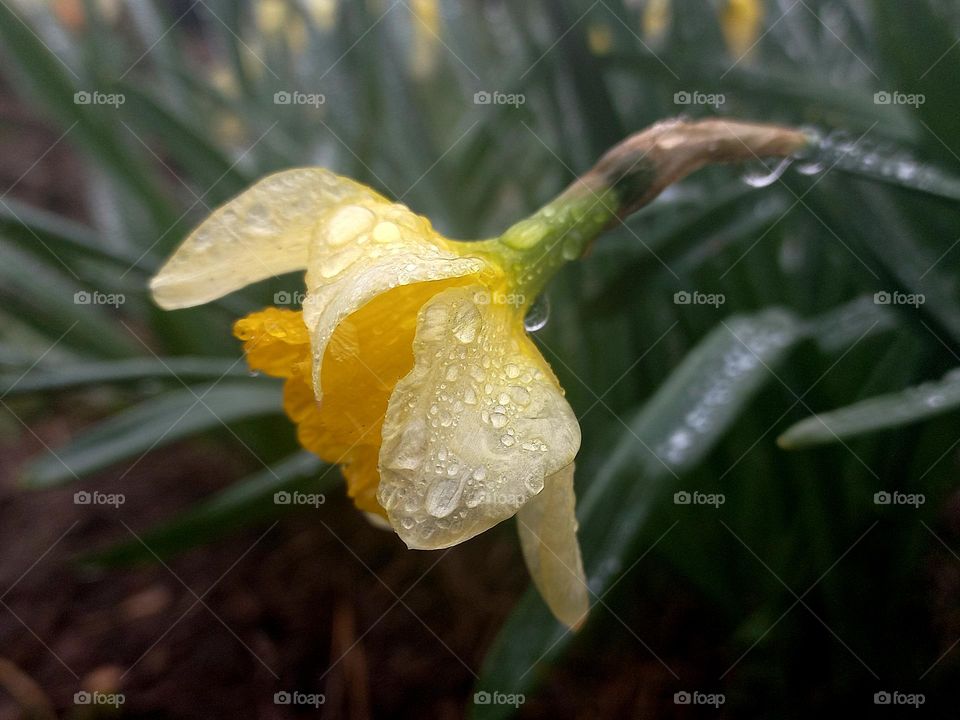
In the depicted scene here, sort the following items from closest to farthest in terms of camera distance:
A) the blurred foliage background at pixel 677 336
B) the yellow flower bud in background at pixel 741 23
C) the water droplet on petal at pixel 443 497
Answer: the water droplet on petal at pixel 443 497
the blurred foliage background at pixel 677 336
the yellow flower bud in background at pixel 741 23

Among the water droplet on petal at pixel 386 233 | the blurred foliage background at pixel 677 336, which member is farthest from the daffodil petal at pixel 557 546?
the water droplet on petal at pixel 386 233

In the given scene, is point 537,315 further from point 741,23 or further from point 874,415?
point 741,23

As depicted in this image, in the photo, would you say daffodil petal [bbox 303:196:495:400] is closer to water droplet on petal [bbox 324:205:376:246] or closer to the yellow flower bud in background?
water droplet on petal [bbox 324:205:376:246]

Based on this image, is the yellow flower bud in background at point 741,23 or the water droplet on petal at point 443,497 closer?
the water droplet on petal at point 443,497

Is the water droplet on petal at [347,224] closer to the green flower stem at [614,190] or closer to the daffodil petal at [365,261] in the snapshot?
the daffodil petal at [365,261]

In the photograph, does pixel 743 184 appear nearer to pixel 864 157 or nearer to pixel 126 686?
pixel 864 157

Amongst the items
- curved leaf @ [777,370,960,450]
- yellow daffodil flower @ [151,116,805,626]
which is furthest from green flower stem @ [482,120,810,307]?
curved leaf @ [777,370,960,450]

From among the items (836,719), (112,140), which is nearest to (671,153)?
(836,719)
